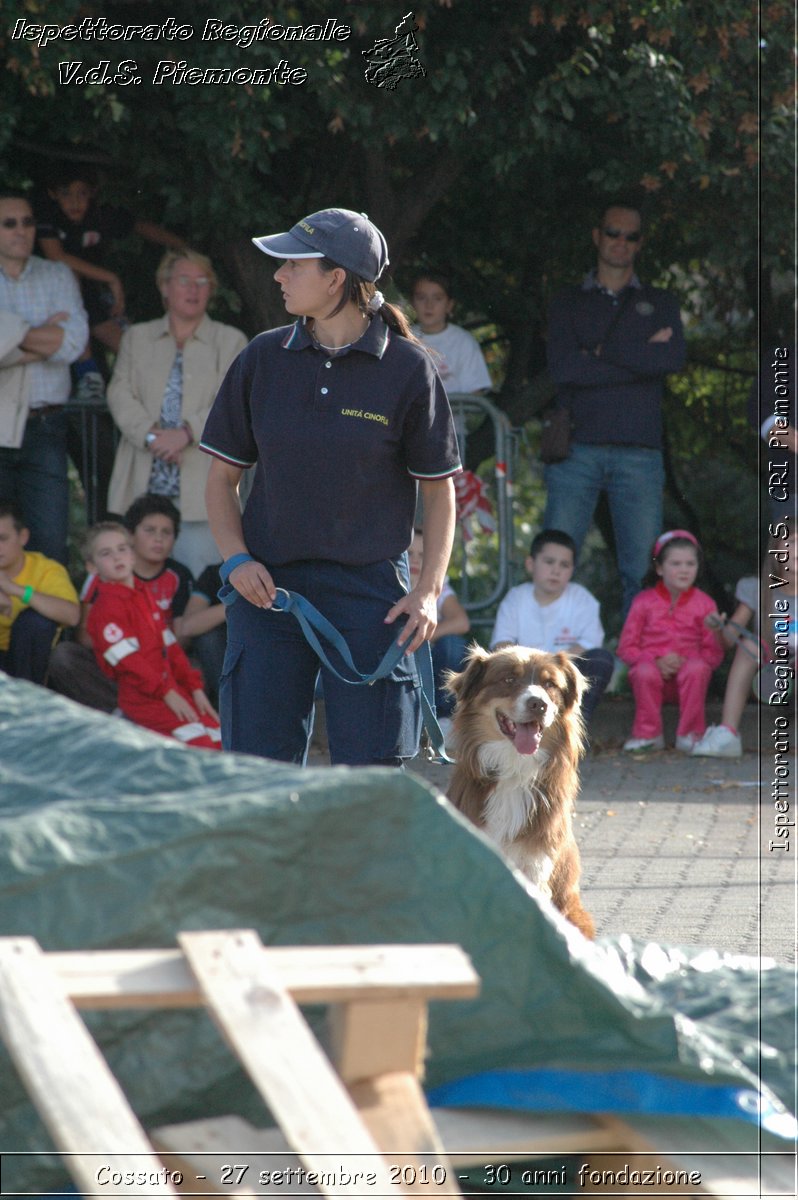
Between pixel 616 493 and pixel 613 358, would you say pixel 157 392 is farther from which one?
pixel 616 493

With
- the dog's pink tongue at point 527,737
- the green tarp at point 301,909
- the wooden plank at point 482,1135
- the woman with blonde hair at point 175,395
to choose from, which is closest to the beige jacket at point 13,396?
the woman with blonde hair at point 175,395

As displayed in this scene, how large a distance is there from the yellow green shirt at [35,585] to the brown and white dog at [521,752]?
133 inches

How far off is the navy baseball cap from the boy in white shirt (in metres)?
4.39

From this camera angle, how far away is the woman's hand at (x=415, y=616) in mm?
4285

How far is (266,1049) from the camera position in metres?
2.23

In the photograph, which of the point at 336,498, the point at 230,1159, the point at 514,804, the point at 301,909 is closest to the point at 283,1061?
the point at 230,1159

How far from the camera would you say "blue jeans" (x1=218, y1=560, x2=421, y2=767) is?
4.35m

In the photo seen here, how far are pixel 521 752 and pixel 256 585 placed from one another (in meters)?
1.36

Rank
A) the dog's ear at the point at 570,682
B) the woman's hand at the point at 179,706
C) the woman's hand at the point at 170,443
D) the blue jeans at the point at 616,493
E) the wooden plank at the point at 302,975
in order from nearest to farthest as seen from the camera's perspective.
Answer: the wooden plank at the point at 302,975, the dog's ear at the point at 570,682, the woman's hand at the point at 179,706, the woman's hand at the point at 170,443, the blue jeans at the point at 616,493

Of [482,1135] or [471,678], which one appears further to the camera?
[471,678]

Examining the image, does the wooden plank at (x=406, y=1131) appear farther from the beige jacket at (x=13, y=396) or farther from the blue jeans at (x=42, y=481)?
the blue jeans at (x=42, y=481)


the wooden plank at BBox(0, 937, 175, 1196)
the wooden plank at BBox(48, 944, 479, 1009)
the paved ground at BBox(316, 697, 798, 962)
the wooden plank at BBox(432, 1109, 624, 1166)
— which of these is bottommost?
the paved ground at BBox(316, 697, 798, 962)

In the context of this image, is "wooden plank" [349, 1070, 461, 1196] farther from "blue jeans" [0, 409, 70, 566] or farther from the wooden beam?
"blue jeans" [0, 409, 70, 566]

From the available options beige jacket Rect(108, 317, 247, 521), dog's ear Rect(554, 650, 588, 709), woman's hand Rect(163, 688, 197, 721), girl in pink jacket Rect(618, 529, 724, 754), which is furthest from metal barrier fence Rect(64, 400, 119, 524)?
dog's ear Rect(554, 650, 588, 709)
